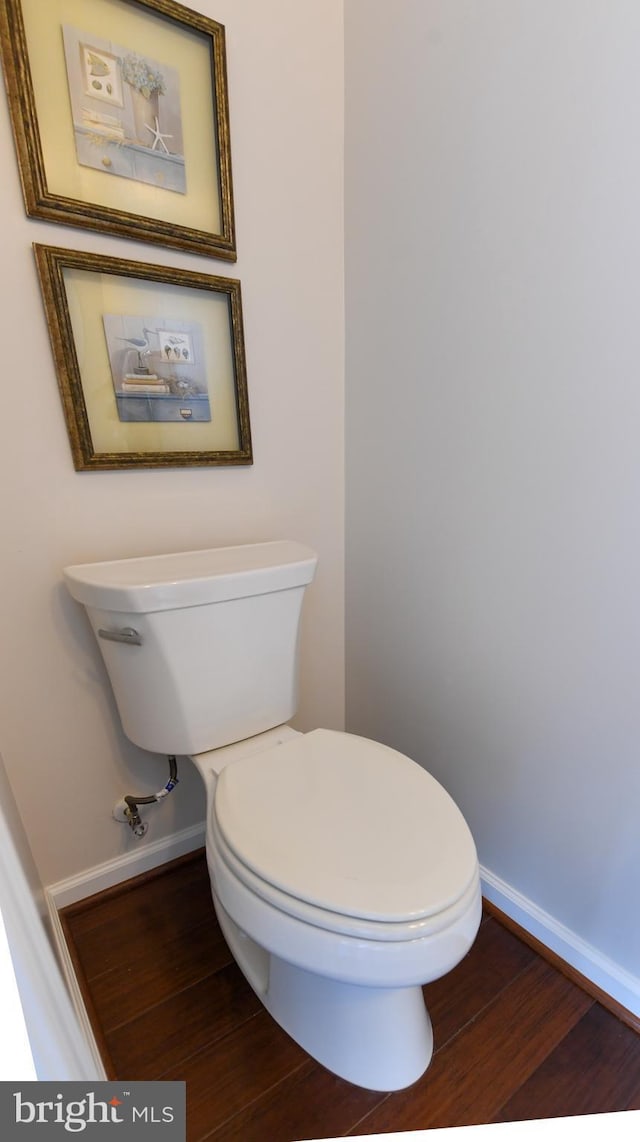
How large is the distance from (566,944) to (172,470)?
127 centimetres

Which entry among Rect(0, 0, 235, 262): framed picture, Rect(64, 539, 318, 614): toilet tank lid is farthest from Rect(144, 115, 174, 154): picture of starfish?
Rect(64, 539, 318, 614): toilet tank lid

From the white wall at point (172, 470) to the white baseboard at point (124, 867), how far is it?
0.9 inches

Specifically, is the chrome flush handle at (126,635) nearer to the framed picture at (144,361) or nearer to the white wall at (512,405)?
the framed picture at (144,361)

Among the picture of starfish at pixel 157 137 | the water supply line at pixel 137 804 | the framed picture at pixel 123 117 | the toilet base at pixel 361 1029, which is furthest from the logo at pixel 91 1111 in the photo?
the picture of starfish at pixel 157 137

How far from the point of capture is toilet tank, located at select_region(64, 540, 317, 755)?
2.78ft

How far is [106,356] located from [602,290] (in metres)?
0.86

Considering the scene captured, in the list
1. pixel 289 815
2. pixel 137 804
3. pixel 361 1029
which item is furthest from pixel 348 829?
pixel 137 804

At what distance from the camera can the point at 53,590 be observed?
3.09 feet

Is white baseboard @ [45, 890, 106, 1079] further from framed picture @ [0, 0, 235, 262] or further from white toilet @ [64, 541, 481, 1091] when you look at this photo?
framed picture @ [0, 0, 235, 262]

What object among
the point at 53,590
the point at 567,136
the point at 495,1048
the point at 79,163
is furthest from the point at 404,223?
the point at 495,1048

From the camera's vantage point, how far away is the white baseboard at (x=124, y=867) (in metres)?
1.09

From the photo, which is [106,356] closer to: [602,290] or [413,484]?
[413,484]

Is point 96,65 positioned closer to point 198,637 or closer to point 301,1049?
point 198,637

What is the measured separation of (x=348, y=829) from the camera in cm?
73
